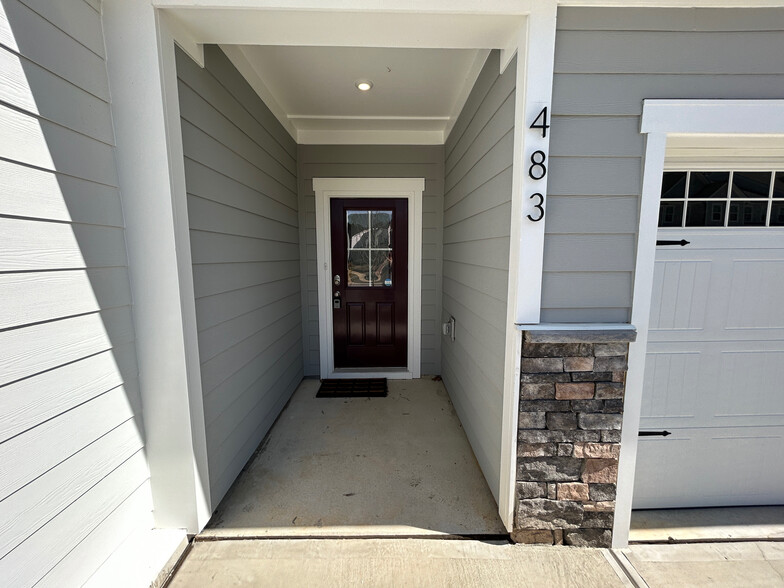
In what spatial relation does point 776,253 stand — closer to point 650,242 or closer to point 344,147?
point 650,242

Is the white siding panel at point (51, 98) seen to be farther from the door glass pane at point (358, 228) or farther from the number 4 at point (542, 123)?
the door glass pane at point (358, 228)

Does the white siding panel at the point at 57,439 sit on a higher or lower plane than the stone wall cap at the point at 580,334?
lower

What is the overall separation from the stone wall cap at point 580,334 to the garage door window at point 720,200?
71cm

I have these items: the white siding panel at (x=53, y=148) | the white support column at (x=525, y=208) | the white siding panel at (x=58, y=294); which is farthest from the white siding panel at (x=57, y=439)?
the white support column at (x=525, y=208)

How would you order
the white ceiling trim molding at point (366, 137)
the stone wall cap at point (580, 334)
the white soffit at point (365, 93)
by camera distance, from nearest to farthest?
the stone wall cap at point (580, 334)
the white soffit at point (365, 93)
the white ceiling trim molding at point (366, 137)

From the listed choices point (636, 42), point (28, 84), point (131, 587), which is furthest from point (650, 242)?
point (131, 587)

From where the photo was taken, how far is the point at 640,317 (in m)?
1.41

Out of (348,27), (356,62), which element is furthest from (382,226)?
(348,27)

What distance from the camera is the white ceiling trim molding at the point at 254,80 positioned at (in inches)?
71.2

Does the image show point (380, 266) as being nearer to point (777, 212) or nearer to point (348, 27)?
point (348, 27)

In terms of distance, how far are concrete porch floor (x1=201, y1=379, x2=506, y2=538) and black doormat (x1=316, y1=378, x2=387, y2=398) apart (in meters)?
0.23

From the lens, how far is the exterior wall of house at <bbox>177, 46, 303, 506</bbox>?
1.53 metres

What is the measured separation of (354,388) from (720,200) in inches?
112

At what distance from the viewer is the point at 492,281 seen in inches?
67.0
